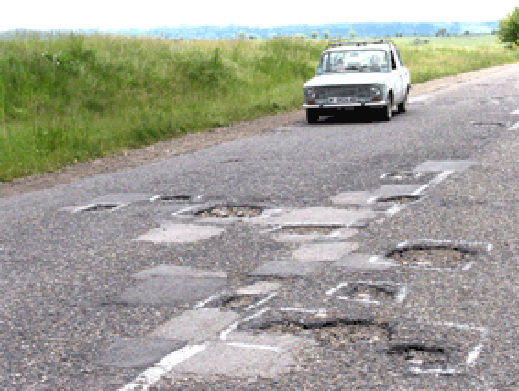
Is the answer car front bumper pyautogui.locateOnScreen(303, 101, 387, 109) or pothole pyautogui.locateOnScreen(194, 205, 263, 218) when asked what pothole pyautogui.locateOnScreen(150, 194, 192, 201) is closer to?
pothole pyautogui.locateOnScreen(194, 205, 263, 218)

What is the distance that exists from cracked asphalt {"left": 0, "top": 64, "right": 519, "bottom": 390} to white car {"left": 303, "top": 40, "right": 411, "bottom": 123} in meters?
4.91

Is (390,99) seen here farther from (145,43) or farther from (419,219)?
(145,43)

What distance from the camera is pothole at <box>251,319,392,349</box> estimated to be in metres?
4.60

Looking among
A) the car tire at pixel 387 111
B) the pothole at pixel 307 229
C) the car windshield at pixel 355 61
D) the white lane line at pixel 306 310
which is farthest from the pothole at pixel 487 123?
the white lane line at pixel 306 310

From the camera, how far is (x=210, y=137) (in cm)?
1619

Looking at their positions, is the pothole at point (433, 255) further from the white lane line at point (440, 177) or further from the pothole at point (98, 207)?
the pothole at point (98, 207)

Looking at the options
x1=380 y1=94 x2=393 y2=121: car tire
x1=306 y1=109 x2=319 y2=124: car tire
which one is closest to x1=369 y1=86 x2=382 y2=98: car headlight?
x1=380 y1=94 x2=393 y2=121: car tire

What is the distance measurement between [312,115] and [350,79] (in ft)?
4.06

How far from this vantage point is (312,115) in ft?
59.0

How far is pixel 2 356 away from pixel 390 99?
1420 cm

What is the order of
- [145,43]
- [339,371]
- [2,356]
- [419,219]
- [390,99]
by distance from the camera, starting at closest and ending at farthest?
[339,371] → [2,356] → [419,219] → [390,99] → [145,43]

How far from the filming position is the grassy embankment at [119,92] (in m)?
14.6

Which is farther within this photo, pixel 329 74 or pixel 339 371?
pixel 329 74

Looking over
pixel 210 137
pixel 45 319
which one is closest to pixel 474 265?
pixel 45 319
